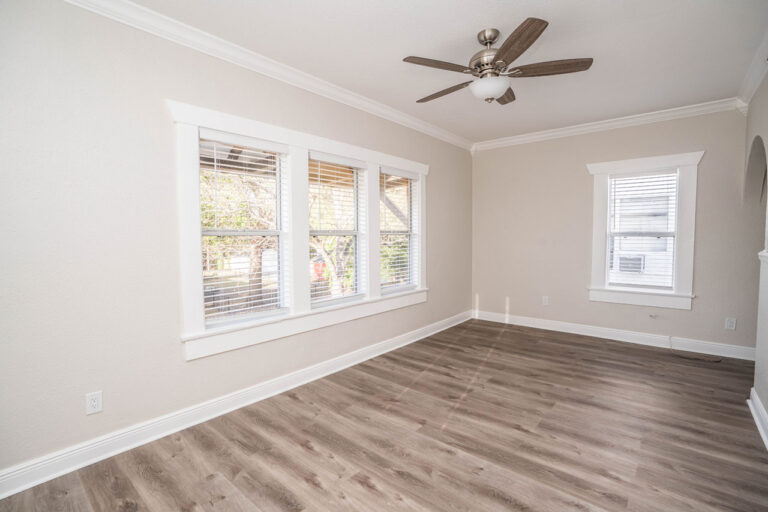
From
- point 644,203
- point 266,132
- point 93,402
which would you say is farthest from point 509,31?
point 93,402

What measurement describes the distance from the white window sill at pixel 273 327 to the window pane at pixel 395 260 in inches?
9.2

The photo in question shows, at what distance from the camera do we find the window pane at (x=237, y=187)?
2.58 metres

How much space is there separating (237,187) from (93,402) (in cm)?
166

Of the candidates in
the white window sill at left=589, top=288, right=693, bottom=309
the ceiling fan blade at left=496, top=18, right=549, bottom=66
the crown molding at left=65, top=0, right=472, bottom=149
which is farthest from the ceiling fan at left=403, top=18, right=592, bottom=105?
the white window sill at left=589, top=288, right=693, bottom=309

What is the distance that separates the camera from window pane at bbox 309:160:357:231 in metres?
3.28

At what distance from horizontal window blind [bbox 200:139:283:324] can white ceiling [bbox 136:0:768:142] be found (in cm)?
86

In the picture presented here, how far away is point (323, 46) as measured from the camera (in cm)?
263

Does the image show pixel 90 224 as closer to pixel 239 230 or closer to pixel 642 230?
pixel 239 230

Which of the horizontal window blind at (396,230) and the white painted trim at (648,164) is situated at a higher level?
the white painted trim at (648,164)

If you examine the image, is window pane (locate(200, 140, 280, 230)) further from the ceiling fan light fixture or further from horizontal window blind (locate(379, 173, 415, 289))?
the ceiling fan light fixture

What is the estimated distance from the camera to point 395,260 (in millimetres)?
4289

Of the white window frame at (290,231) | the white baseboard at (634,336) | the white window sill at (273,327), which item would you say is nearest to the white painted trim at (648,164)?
the white baseboard at (634,336)

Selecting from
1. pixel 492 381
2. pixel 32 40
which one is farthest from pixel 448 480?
pixel 32 40

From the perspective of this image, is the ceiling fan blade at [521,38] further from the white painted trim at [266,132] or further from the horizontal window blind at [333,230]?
the horizontal window blind at [333,230]
